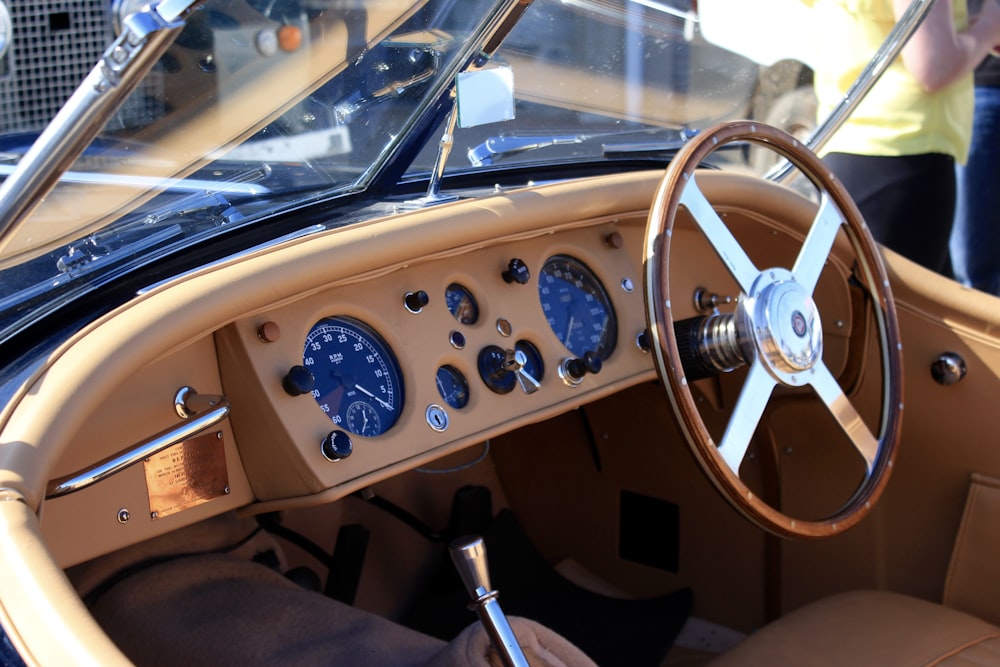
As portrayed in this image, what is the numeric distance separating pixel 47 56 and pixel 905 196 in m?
2.48

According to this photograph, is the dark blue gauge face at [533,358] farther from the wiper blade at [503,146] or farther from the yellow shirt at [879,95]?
the yellow shirt at [879,95]

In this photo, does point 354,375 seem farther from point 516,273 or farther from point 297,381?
point 516,273

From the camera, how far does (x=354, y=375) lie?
1527 mm

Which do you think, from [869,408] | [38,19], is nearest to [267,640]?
[869,408]

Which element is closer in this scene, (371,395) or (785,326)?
(371,395)

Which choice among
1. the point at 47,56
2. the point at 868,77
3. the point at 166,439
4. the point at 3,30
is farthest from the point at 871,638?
the point at 47,56

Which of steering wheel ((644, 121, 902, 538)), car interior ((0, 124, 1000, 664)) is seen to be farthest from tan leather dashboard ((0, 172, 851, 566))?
steering wheel ((644, 121, 902, 538))

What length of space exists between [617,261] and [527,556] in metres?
0.92

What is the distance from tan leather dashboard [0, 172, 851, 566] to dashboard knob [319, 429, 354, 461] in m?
0.01

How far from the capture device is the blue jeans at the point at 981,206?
3547 millimetres

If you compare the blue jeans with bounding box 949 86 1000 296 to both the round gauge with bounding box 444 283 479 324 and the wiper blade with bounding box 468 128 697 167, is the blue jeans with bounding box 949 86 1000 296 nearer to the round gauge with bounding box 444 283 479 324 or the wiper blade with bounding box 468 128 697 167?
the wiper blade with bounding box 468 128 697 167

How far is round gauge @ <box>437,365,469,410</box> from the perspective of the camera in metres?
1.62

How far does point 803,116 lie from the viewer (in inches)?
110

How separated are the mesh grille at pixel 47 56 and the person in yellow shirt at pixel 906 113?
2.09 m
